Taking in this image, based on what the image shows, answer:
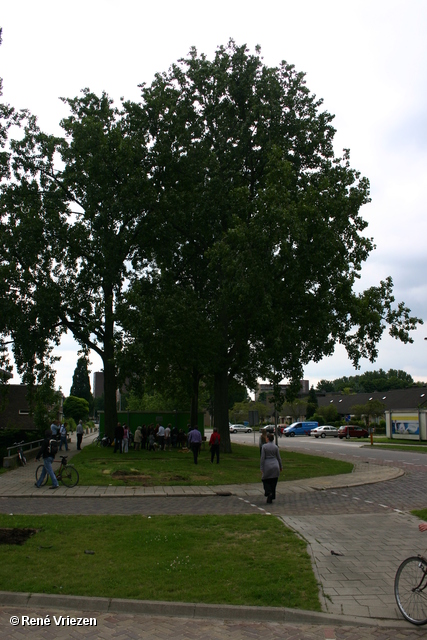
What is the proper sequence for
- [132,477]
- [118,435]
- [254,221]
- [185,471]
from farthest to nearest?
[118,435]
[254,221]
[185,471]
[132,477]

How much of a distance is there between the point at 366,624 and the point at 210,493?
10.2 metres

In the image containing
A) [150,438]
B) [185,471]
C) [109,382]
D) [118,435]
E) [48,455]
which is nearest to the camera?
[48,455]

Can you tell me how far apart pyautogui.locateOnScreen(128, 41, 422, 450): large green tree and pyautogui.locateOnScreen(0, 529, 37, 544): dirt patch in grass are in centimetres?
1474

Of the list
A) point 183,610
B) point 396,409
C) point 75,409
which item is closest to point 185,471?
point 183,610

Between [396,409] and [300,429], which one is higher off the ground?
[396,409]

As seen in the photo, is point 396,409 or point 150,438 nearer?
point 150,438

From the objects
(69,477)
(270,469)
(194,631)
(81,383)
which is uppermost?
(81,383)

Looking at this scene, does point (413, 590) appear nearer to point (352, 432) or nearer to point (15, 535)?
point (15, 535)

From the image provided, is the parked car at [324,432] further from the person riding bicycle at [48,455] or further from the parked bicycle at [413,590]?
the parked bicycle at [413,590]

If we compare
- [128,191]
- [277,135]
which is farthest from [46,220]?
[277,135]

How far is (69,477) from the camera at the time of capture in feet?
55.4

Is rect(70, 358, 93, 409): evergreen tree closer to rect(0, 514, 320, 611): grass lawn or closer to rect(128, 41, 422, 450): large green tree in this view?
rect(128, 41, 422, 450): large green tree

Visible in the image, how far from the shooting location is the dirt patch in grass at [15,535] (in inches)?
353

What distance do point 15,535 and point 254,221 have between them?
17174 millimetres
